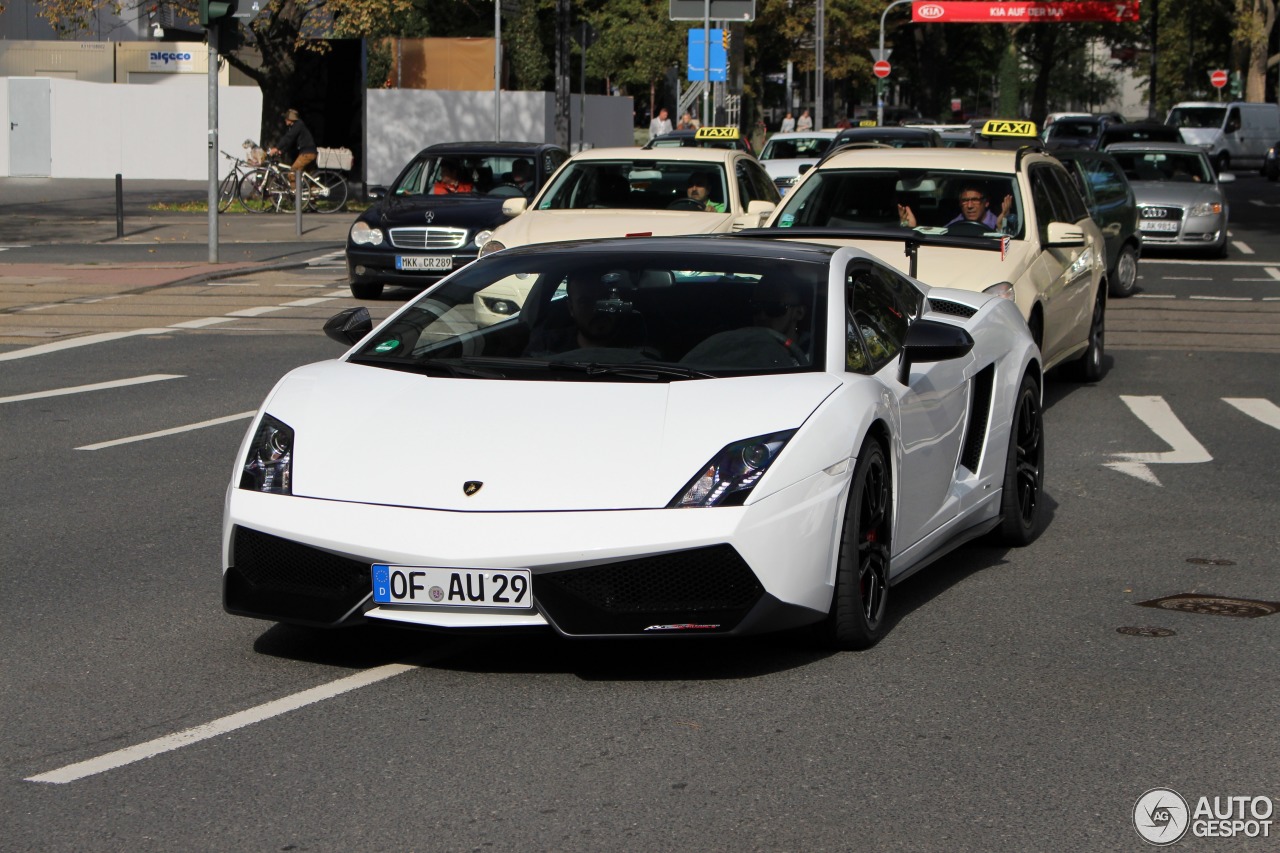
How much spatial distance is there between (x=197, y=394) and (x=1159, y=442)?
20.3 feet

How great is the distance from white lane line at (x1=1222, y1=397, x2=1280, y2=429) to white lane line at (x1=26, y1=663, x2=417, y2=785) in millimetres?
7490

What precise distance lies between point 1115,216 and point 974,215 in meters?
8.61

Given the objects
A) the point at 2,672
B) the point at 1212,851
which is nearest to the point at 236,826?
the point at 2,672

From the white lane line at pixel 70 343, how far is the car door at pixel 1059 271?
7657 mm

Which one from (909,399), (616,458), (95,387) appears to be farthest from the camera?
(95,387)

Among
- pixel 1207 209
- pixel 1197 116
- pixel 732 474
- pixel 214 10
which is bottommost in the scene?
pixel 732 474

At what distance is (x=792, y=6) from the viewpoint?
76000 millimetres

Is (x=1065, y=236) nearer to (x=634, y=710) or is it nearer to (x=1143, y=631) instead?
(x=1143, y=631)

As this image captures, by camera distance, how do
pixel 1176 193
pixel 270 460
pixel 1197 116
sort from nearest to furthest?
pixel 270 460
pixel 1176 193
pixel 1197 116

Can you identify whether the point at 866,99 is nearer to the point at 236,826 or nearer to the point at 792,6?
the point at 792,6

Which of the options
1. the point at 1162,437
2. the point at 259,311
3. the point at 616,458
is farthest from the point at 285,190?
the point at 616,458

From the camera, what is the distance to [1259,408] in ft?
40.4

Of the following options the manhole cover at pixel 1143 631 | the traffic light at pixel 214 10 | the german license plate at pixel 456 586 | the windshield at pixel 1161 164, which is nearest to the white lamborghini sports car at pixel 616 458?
the german license plate at pixel 456 586

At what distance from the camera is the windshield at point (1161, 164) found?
85.2 ft
